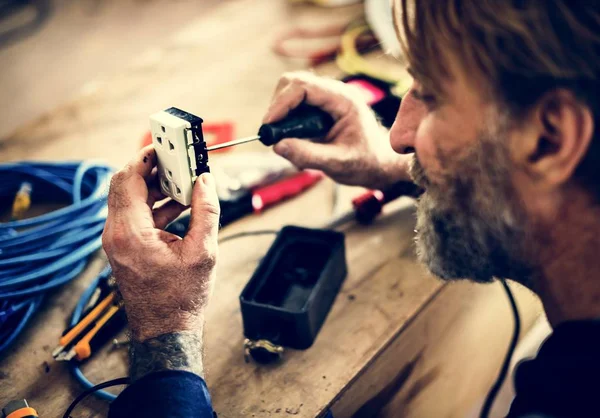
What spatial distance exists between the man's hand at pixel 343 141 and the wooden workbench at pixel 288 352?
0.08m

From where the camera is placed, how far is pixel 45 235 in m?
0.85

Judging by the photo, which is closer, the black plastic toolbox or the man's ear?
the man's ear

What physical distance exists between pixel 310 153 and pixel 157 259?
293 mm

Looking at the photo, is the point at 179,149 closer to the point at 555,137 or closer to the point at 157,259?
the point at 157,259

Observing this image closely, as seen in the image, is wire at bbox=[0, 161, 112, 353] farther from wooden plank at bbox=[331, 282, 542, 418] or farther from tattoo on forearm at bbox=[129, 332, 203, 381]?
wooden plank at bbox=[331, 282, 542, 418]

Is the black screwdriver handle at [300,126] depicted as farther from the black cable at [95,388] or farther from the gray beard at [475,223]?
the black cable at [95,388]

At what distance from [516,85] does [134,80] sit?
95cm

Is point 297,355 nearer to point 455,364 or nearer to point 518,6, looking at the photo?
point 455,364

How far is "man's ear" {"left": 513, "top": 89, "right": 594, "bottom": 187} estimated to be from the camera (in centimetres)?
52

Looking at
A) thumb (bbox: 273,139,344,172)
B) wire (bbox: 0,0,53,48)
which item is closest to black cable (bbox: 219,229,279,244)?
thumb (bbox: 273,139,344,172)

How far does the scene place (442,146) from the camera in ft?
2.02

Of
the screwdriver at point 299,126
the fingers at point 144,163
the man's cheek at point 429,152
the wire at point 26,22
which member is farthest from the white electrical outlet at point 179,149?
the wire at point 26,22

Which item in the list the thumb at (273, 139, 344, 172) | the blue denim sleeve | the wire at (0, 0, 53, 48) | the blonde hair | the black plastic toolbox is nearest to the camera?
the blonde hair

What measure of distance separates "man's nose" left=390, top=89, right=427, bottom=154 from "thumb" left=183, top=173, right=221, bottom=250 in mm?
237
